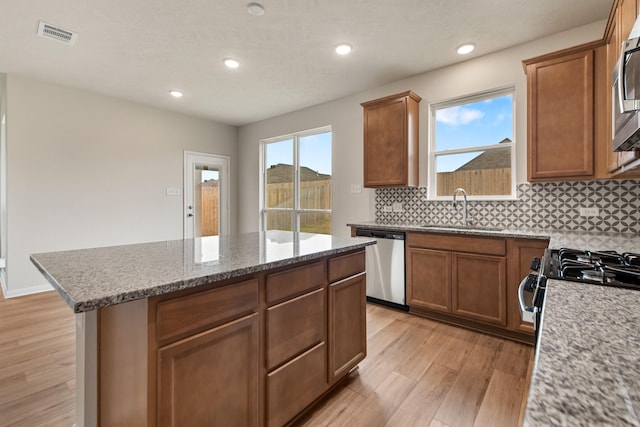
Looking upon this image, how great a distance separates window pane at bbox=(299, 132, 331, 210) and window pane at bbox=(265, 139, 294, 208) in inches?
10.4

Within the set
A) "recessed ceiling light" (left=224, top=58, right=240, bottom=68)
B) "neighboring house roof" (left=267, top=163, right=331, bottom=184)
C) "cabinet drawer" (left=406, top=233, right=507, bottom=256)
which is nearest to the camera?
"cabinet drawer" (left=406, top=233, right=507, bottom=256)

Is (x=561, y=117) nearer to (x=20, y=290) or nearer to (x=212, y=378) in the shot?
(x=212, y=378)

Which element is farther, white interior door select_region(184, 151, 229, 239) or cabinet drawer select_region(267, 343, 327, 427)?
white interior door select_region(184, 151, 229, 239)

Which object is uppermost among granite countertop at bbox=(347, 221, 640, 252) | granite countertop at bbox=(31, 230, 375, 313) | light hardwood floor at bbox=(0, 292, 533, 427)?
granite countertop at bbox=(347, 221, 640, 252)

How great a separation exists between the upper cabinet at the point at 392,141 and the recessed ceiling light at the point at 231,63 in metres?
1.53

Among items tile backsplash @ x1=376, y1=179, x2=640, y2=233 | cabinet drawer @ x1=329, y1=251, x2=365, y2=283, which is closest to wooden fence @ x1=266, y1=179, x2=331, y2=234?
tile backsplash @ x1=376, y1=179, x2=640, y2=233

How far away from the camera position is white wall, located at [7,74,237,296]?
11.7 ft

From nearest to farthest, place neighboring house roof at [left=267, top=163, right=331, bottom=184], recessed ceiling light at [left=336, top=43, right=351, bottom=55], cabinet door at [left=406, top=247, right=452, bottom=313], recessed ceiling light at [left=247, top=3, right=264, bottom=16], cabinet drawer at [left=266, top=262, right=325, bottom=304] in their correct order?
1. cabinet drawer at [left=266, top=262, right=325, bottom=304]
2. recessed ceiling light at [left=247, top=3, right=264, bottom=16]
3. cabinet door at [left=406, top=247, right=452, bottom=313]
4. recessed ceiling light at [left=336, top=43, right=351, bottom=55]
5. neighboring house roof at [left=267, top=163, right=331, bottom=184]

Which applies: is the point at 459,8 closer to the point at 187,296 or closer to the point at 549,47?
the point at 549,47

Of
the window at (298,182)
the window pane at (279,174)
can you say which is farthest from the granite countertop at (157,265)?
the window pane at (279,174)

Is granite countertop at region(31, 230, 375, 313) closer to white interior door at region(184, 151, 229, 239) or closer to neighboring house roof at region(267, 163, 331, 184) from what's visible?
neighboring house roof at region(267, 163, 331, 184)

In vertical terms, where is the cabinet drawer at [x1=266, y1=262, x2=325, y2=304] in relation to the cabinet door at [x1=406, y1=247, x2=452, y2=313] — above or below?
above

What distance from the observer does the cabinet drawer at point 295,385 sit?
4.59ft

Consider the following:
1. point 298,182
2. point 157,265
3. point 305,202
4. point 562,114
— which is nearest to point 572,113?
point 562,114
